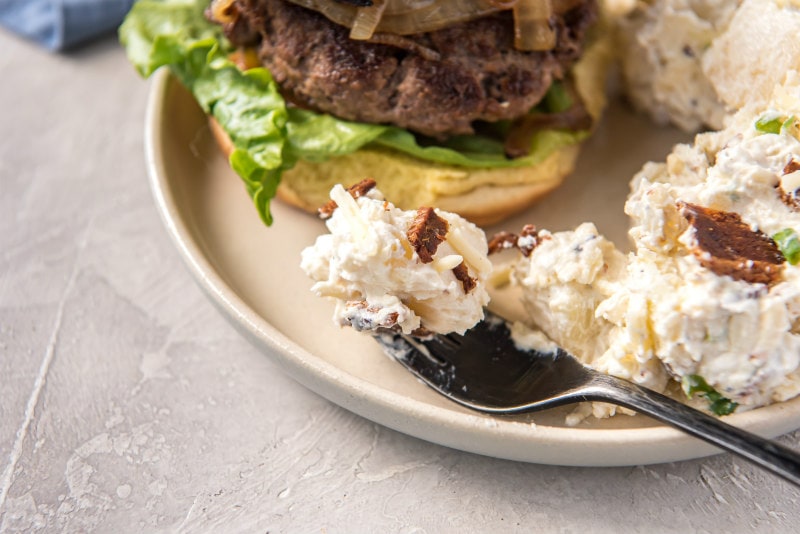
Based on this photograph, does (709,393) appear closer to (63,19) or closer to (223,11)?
(223,11)

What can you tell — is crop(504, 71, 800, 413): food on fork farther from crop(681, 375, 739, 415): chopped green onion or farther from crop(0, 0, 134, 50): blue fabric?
crop(0, 0, 134, 50): blue fabric

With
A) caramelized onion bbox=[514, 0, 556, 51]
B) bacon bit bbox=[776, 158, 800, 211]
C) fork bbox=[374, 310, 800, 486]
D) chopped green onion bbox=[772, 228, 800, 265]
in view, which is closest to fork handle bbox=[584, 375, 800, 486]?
fork bbox=[374, 310, 800, 486]

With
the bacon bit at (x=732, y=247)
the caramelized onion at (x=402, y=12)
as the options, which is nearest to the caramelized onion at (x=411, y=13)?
the caramelized onion at (x=402, y=12)

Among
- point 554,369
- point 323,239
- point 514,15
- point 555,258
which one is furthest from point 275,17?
point 554,369

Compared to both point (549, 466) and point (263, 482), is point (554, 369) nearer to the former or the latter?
point (549, 466)

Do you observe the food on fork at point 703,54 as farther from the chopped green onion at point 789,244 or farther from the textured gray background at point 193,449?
the textured gray background at point 193,449

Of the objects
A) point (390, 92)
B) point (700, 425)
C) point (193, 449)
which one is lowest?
point (193, 449)

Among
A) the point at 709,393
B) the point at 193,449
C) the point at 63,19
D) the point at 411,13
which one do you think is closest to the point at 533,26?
the point at 411,13
